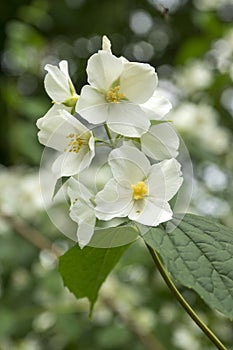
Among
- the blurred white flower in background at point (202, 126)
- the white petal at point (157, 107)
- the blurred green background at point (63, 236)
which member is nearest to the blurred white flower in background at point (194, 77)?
the blurred green background at point (63, 236)

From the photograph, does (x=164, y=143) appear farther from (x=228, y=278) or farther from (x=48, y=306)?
(x=48, y=306)

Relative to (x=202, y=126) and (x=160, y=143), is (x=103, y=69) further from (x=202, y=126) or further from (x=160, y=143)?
(x=202, y=126)

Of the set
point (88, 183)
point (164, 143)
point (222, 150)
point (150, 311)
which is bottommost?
point (150, 311)

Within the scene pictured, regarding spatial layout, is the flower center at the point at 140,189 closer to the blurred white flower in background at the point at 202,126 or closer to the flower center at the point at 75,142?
the flower center at the point at 75,142

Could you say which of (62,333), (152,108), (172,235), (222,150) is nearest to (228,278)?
(172,235)

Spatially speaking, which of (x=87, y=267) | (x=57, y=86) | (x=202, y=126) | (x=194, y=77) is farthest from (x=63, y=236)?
(x=57, y=86)

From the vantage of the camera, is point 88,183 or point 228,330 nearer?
point 88,183

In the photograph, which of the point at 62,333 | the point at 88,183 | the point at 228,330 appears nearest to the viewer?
the point at 88,183
